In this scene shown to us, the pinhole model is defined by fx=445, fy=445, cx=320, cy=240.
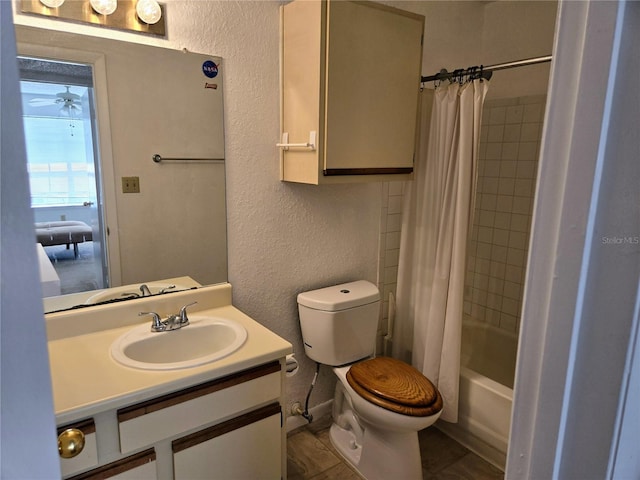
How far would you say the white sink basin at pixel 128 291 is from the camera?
1650 millimetres

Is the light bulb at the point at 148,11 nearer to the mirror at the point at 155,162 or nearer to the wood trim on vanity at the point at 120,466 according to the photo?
the mirror at the point at 155,162

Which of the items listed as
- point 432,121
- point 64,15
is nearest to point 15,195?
point 64,15

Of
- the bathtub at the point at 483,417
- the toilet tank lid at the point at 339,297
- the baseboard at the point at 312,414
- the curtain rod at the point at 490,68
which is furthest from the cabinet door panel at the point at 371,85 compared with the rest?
the baseboard at the point at 312,414

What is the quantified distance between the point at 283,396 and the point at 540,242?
1271 millimetres

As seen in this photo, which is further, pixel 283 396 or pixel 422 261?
pixel 422 261

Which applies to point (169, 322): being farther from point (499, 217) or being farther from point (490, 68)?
point (499, 217)

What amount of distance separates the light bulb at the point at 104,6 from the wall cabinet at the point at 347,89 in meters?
0.66

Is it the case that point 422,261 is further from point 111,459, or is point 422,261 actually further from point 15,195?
point 15,195

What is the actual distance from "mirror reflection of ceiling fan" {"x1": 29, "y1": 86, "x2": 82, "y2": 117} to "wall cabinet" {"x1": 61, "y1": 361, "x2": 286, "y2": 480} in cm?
97

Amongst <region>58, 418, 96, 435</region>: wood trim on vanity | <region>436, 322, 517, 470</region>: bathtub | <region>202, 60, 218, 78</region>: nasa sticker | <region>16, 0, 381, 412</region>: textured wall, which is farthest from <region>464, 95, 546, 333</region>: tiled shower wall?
<region>58, 418, 96, 435</region>: wood trim on vanity

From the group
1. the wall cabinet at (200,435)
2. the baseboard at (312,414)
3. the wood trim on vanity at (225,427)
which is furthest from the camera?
the baseboard at (312,414)

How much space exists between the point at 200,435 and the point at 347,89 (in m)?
1.37

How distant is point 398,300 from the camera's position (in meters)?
2.46

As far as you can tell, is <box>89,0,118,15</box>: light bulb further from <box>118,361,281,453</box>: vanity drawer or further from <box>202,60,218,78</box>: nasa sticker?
<box>118,361,281,453</box>: vanity drawer
